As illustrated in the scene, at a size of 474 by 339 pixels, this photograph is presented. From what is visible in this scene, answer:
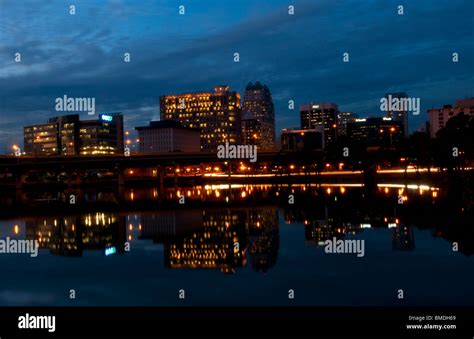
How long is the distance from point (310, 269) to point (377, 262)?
150 inches

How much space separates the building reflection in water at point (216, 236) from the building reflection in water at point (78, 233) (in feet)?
8.68

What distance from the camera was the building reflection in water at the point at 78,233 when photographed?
34.4m

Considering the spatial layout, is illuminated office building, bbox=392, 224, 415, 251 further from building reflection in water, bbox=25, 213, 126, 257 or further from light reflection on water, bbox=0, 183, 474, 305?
building reflection in water, bbox=25, 213, 126, 257

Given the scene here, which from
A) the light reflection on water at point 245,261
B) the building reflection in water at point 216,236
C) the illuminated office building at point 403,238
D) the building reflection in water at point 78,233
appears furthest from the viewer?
the building reflection in water at point 78,233

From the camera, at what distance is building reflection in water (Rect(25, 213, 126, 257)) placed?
34.4 metres

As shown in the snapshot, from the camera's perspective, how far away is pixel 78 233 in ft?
136

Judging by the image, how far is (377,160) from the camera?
441 feet

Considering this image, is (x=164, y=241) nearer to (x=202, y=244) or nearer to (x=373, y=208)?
(x=202, y=244)

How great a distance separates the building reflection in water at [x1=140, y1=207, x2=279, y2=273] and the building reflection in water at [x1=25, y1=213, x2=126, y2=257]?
2.65m

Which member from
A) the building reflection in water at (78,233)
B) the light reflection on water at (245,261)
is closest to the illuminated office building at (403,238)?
the light reflection on water at (245,261)

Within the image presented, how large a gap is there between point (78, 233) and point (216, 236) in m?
12.3

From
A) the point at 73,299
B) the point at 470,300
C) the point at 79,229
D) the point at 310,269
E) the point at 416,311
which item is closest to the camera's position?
the point at 416,311

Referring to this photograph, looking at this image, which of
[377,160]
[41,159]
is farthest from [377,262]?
[41,159]

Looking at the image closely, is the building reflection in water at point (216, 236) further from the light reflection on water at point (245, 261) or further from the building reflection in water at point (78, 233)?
the building reflection in water at point (78, 233)
